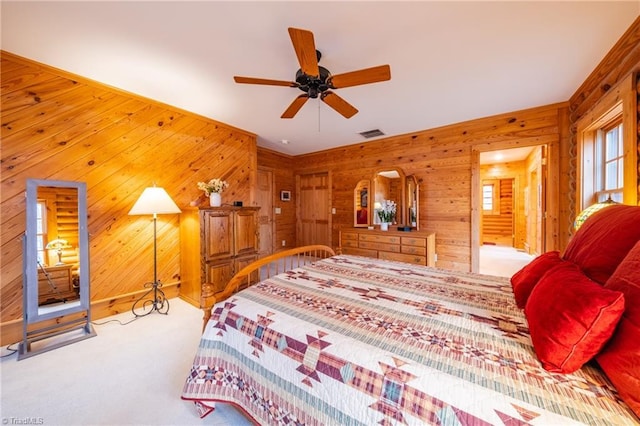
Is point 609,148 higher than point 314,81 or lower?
lower

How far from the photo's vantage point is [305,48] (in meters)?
1.53

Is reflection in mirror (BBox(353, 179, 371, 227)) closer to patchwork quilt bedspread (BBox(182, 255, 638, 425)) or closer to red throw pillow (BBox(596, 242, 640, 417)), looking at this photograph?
patchwork quilt bedspread (BBox(182, 255, 638, 425))

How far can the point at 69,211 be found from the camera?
2.32 m

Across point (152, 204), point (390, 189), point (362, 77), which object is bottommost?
point (152, 204)

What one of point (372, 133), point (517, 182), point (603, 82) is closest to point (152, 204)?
point (372, 133)

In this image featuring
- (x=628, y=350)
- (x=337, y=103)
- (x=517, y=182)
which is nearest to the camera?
(x=628, y=350)

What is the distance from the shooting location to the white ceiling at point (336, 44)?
5.33 ft

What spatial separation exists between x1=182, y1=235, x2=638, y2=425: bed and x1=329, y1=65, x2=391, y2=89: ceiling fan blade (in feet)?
5.05

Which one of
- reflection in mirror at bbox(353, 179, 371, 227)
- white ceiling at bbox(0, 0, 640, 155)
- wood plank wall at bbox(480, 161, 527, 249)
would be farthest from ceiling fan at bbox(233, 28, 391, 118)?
wood plank wall at bbox(480, 161, 527, 249)

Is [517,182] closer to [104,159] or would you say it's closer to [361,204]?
[361,204]

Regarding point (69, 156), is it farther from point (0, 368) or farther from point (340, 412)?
point (340, 412)

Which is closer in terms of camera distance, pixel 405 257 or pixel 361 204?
pixel 405 257

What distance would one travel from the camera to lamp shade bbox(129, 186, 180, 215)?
2.60m

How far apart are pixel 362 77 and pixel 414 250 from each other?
2696 mm
